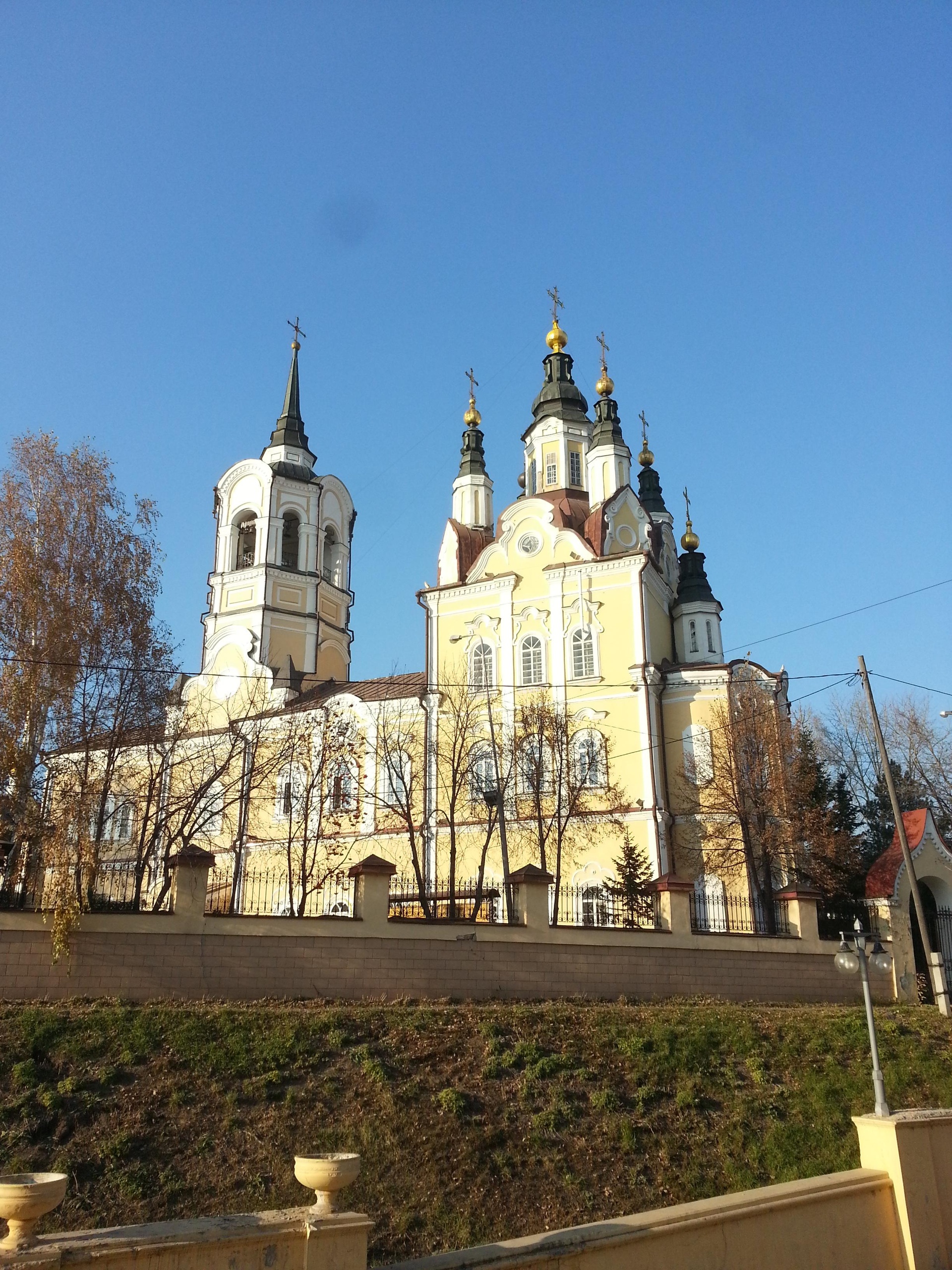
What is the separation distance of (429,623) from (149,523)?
12.9m

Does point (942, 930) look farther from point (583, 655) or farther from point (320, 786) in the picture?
point (320, 786)

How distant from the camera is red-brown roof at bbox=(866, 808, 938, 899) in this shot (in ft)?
66.0

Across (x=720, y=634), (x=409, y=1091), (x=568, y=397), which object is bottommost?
(x=409, y=1091)

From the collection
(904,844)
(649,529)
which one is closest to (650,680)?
(649,529)

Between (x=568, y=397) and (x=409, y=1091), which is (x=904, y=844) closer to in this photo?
(x=409, y=1091)

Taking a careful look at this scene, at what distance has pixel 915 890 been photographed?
19.5 metres

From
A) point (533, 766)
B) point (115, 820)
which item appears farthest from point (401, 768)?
point (115, 820)

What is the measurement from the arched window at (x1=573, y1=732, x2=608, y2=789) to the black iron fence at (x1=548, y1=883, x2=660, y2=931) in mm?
2674

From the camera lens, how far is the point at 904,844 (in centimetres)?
1989

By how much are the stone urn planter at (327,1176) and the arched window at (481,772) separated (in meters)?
21.9

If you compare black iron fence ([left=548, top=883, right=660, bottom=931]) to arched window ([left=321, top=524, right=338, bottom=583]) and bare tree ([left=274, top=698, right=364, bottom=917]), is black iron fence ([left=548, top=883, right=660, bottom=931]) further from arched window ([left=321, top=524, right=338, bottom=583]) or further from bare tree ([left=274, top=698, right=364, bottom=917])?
arched window ([left=321, top=524, right=338, bottom=583])

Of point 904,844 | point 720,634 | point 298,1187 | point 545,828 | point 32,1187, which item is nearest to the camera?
point 32,1187

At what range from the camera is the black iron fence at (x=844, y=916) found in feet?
65.1

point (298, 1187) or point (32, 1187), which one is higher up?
point (32, 1187)
